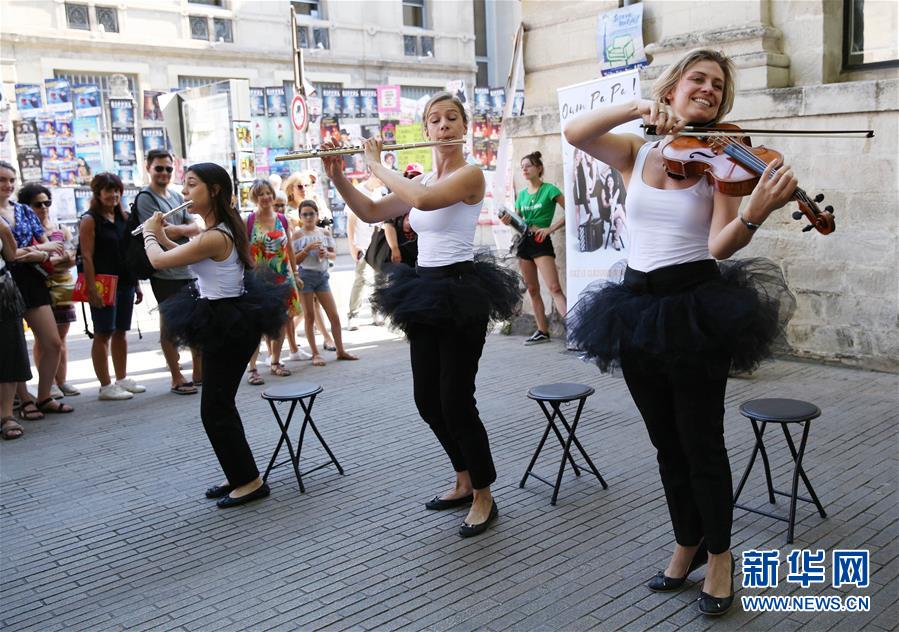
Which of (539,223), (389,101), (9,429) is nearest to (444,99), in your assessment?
(9,429)

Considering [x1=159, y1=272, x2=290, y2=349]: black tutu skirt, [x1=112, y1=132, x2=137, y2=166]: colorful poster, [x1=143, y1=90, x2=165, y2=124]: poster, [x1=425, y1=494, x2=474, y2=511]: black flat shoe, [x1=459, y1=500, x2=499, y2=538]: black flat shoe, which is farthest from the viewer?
[x1=143, y1=90, x2=165, y2=124]: poster

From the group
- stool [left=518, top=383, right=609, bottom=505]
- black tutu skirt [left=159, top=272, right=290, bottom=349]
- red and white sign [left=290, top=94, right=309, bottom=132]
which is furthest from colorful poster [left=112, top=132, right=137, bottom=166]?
stool [left=518, top=383, right=609, bottom=505]

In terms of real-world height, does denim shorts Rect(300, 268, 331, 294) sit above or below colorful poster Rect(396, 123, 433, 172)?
below

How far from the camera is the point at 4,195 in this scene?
22.4 feet

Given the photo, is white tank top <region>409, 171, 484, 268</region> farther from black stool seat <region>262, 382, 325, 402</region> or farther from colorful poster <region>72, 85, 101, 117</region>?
colorful poster <region>72, 85, 101, 117</region>

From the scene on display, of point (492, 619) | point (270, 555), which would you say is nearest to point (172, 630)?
point (270, 555)

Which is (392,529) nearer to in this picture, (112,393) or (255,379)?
(255,379)

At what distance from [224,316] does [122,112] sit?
68.1ft

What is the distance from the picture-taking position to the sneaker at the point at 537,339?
9187 millimetres

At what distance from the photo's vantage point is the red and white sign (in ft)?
41.4

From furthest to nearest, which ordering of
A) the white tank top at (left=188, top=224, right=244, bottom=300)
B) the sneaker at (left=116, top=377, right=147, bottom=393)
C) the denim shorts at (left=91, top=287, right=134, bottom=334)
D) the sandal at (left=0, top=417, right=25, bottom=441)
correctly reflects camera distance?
the sneaker at (left=116, top=377, right=147, bottom=393)
the denim shorts at (left=91, top=287, right=134, bottom=334)
the sandal at (left=0, top=417, right=25, bottom=441)
the white tank top at (left=188, top=224, right=244, bottom=300)

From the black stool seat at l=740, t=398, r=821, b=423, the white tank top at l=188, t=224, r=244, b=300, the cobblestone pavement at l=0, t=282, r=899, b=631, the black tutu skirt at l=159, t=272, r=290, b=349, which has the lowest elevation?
the cobblestone pavement at l=0, t=282, r=899, b=631

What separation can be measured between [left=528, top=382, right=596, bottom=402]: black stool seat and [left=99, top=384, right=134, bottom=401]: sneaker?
174 inches

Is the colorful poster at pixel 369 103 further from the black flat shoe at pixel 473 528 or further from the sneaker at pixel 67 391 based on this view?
the black flat shoe at pixel 473 528
